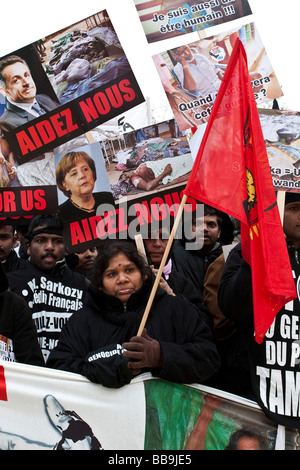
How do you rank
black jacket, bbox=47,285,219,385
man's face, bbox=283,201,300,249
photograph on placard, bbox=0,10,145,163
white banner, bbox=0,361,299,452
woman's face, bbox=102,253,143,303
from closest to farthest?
white banner, bbox=0,361,299,452
black jacket, bbox=47,285,219,385
woman's face, bbox=102,253,143,303
man's face, bbox=283,201,300,249
photograph on placard, bbox=0,10,145,163

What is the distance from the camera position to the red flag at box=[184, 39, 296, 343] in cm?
361

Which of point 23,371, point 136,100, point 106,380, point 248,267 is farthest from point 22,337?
point 136,100

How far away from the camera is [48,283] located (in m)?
4.93

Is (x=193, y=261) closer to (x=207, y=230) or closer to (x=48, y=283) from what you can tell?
(x=207, y=230)

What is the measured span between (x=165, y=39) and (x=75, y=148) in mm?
1066

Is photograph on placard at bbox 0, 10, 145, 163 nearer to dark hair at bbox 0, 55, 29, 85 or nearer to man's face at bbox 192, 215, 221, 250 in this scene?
dark hair at bbox 0, 55, 29, 85

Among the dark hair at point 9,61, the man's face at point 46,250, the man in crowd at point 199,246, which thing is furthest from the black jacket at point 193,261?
the dark hair at point 9,61

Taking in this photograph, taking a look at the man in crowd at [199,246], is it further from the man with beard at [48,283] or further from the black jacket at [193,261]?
the man with beard at [48,283]

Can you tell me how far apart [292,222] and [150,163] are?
4.47 feet

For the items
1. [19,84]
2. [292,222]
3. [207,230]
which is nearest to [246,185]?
[292,222]

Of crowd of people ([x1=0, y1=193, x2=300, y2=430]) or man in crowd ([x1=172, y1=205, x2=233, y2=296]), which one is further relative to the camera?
man in crowd ([x1=172, y1=205, x2=233, y2=296])

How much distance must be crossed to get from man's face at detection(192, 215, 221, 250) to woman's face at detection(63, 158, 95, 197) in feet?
2.70

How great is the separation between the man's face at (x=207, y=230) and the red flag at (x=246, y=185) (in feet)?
4.45

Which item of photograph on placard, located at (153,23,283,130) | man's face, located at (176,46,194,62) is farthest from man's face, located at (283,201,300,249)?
man's face, located at (176,46,194,62)
